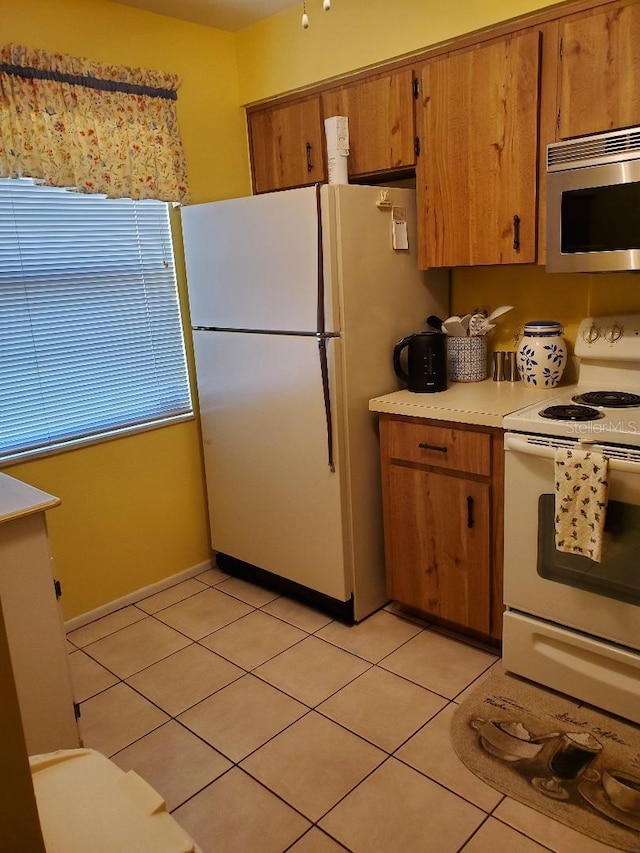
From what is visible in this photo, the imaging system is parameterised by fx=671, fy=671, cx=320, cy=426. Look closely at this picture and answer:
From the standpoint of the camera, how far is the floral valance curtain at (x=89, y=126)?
2.42 metres

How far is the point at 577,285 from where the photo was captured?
260 cm

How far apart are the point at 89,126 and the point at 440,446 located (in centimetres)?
182

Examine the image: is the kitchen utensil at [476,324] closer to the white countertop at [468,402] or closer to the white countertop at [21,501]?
the white countertop at [468,402]

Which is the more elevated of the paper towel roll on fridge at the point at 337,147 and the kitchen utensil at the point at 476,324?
the paper towel roll on fridge at the point at 337,147

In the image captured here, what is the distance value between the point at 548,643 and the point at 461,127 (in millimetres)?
1840

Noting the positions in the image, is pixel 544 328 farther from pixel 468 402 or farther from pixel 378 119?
pixel 378 119

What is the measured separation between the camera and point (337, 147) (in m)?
2.74

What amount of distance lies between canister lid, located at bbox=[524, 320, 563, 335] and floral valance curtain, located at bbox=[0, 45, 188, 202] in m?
1.60

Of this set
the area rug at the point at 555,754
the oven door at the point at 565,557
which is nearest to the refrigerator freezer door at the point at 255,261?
the oven door at the point at 565,557

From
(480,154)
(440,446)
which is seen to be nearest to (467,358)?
(440,446)

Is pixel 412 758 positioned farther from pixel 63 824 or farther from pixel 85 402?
pixel 85 402

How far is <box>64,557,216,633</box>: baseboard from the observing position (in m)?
2.89

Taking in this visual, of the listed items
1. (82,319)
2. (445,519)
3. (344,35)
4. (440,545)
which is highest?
(344,35)

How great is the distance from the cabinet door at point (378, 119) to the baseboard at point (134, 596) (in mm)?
1998
